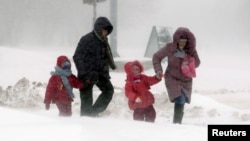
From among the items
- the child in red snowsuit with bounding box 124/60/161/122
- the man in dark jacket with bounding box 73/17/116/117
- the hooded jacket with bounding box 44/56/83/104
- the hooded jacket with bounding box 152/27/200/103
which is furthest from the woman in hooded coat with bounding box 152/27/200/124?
the hooded jacket with bounding box 44/56/83/104

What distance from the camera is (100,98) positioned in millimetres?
6762

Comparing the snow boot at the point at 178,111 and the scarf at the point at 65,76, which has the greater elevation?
the scarf at the point at 65,76

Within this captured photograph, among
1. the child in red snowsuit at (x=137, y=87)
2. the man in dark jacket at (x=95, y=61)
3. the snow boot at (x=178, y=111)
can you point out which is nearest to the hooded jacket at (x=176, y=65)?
the snow boot at (x=178, y=111)

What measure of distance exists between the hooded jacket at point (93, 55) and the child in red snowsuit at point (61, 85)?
0.32m

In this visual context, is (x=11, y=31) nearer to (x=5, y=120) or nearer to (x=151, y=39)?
(x=151, y=39)

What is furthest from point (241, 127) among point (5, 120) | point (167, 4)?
point (167, 4)

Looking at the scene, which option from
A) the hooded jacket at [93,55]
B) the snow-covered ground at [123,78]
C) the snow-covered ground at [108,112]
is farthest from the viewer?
the hooded jacket at [93,55]

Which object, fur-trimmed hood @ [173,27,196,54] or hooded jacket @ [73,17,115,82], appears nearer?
fur-trimmed hood @ [173,27,196,54]

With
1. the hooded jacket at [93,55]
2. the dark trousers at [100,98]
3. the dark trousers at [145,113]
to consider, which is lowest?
the dark trousers at [145,113]

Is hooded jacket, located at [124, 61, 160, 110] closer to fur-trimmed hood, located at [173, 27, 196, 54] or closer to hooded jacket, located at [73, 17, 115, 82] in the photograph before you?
hooded jacket, located at [73, 17, 115, 82]

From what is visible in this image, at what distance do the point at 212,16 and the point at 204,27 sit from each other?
2.67m

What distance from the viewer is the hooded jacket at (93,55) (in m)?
6.54

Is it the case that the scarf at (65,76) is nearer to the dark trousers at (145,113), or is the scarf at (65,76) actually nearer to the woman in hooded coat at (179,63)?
the dark trousers at (145,113)

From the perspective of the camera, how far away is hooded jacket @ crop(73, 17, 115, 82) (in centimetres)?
654
